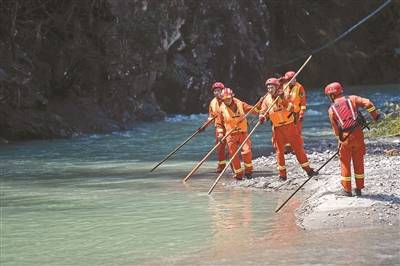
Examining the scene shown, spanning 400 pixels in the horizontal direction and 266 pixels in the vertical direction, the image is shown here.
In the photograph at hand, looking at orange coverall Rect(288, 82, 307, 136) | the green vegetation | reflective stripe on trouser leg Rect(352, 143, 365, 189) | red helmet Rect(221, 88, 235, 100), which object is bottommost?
the green vegetation

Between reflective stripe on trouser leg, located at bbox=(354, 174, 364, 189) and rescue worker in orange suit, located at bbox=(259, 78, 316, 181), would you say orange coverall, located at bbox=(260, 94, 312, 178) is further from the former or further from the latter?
reflective stripe on trouser leg, located at bbox=(354, 174, 364, 189)

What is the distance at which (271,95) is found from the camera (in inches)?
494

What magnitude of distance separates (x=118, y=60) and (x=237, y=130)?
1612 centimetres

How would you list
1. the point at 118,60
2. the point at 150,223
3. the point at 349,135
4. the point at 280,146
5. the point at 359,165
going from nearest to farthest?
the point at 349,135 → the point at 359,165 → the point at 150,223 → the point at 280,146 → the point at 118,60

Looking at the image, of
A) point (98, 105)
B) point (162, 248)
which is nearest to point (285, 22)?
point (98, 105)

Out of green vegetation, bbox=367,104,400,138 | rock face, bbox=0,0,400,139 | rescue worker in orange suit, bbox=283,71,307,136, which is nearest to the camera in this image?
rescue worker in orange suit, bbox=283,71,307,136

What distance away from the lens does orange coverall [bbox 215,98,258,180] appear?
13336mm

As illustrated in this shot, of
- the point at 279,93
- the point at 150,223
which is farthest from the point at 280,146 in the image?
the point at 150,223

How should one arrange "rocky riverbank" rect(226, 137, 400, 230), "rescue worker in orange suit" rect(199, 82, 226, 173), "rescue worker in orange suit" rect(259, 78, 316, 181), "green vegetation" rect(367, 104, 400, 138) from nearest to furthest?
1. "rocky riverbank" rect(226, 137, 400, 230)
2. "rescue worker in orange suit" rect(259, 78, 316, 181)
3. "rescue worker in orange suit" rect(199, 82, 226, 173)
4. "green vegetation" rect(367, 104, 400, 138)

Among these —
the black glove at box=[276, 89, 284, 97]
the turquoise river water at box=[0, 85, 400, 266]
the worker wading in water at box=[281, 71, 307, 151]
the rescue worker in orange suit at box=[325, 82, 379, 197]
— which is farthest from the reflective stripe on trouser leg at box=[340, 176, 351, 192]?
the worker wading in water at box=[281, 71, 307, 151]

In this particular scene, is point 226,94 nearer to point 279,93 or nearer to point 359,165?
point 279,93

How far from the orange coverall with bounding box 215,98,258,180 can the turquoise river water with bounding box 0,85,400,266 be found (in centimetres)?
66

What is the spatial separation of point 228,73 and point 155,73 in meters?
5.95

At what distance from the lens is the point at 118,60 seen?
2881cm
